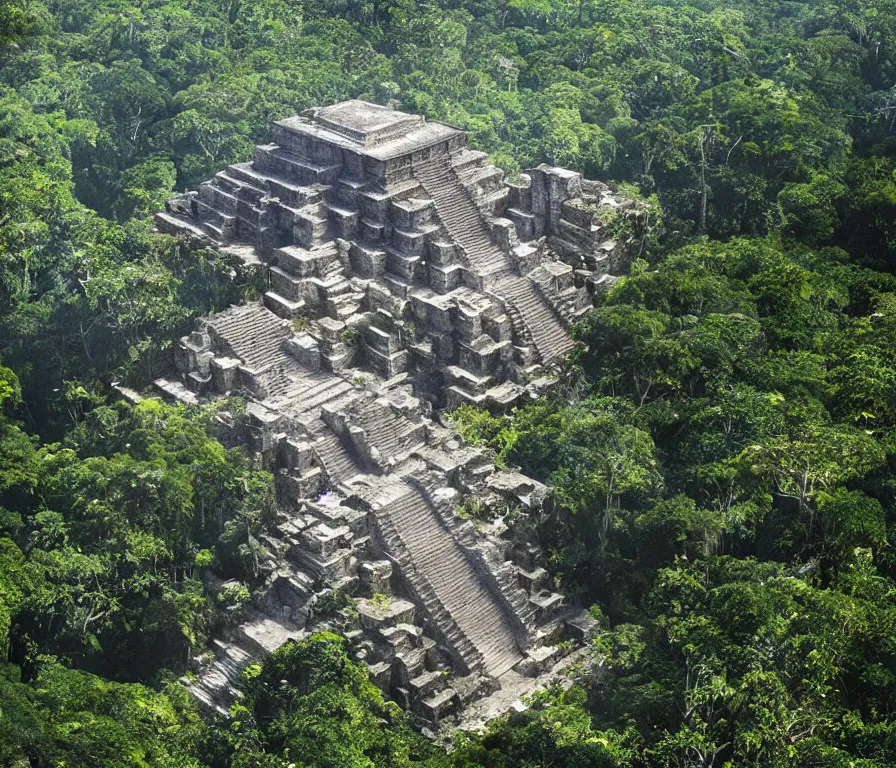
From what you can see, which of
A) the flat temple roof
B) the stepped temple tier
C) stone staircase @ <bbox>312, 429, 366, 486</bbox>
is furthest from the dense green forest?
the flat temple roof

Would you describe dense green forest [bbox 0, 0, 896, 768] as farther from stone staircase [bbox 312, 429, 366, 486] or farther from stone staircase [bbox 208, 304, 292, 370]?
stone staircase [bbox 312, 429, 366, 486]

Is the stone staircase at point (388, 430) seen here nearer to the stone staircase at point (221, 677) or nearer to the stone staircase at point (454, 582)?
the stone staircase at point (454, 582)

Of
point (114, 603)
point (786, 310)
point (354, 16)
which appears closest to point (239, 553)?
point (114, 603)

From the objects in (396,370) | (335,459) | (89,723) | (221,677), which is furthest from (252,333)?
(89,723)

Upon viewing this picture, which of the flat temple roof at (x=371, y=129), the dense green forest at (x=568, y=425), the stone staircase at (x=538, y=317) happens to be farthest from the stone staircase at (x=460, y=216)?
the dense green forest at (x=568, y=425)

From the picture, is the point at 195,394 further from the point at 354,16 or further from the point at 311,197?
the point at 354,16
